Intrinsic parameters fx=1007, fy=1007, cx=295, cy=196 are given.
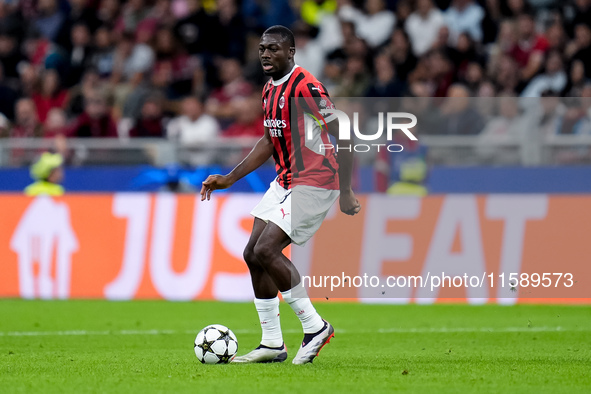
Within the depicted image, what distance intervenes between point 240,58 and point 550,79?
535 centimetres

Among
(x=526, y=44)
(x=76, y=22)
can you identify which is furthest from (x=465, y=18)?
(x=76, y=22)

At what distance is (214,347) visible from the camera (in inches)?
278

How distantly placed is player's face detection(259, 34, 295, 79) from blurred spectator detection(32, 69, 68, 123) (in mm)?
10433

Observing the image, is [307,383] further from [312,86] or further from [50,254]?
[50,254]

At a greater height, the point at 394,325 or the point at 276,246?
the point at 276,246

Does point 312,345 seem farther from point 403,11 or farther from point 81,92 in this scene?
point 81,92

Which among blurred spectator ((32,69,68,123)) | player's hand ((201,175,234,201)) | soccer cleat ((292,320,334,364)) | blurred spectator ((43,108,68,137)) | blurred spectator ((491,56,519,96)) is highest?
blurred spectator ((491,56,519,96))

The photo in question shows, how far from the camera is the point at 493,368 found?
22.5 ft

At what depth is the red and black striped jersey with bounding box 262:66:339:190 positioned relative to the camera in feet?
22.9

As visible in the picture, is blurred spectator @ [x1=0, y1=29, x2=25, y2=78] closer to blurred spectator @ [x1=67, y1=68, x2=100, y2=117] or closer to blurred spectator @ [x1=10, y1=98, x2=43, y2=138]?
blurred spectator @ [x1=67, y1=68, x2=100, y2=117]

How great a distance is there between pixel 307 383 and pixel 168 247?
6728mm

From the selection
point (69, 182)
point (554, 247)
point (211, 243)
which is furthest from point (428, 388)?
point (69, 182)

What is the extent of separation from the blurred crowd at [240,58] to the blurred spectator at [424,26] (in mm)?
23

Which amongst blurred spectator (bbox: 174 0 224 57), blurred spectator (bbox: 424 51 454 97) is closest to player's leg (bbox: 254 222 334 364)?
blurred spectator (bbox: 424 51 454 97)
